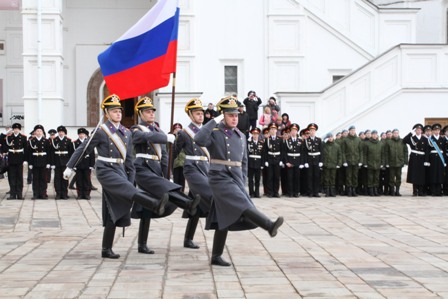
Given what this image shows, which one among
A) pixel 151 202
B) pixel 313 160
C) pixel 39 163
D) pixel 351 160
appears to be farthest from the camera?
pixel 351 160

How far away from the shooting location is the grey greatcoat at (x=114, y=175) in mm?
10039

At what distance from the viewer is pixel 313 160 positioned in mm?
20781

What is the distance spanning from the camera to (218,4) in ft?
89.0

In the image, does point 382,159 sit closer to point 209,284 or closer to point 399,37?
point 399,37

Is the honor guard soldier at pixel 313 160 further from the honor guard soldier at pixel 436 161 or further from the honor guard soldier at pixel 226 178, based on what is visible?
the honor guard soldier at pixel 226 178

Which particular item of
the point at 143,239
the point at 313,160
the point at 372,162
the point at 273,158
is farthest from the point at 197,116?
the point at 372,162

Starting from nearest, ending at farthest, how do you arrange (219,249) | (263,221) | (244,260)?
(263,221)
(219,249)
(244,260)

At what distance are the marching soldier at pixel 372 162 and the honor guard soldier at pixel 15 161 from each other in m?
8.62

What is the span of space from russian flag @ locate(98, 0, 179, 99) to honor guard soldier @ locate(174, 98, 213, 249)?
0.90 m

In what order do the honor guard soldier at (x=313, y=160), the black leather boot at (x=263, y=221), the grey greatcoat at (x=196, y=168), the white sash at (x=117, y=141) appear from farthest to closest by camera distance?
the honor guard soldier at (x=313, y=160) → the grey greatcoat at (x=196, y=168) → the white sash at (x=117, y=141) → the black leather boot at (x=263, y=221)

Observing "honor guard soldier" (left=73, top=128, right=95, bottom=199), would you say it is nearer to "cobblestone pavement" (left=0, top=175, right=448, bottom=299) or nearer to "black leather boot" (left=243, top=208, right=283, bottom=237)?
"cobblestone pavement" (left=0, top=175, right=448, bottom=299)

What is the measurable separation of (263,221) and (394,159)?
12520mm

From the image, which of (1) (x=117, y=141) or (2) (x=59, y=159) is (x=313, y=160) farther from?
(1) (x=117, y=141)

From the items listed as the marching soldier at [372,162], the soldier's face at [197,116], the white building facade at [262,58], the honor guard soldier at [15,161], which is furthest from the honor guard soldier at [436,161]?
the soldier's face at [197,116]
